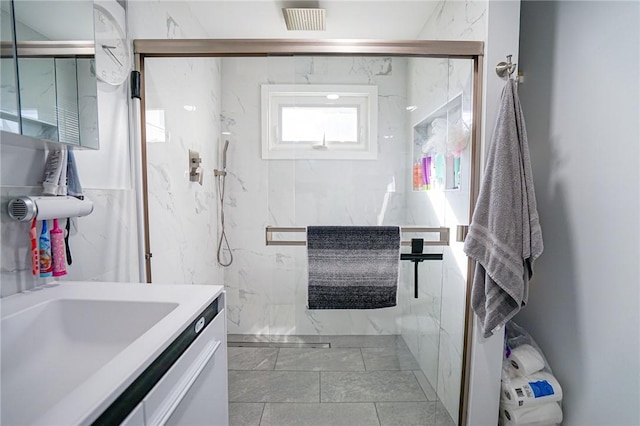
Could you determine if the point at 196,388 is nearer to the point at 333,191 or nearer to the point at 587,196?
the point at 333,191

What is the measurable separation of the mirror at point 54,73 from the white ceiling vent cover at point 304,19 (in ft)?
3.95

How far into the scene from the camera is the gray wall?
3.25 ft

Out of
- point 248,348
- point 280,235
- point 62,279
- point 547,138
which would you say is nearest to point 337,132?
point 280,235

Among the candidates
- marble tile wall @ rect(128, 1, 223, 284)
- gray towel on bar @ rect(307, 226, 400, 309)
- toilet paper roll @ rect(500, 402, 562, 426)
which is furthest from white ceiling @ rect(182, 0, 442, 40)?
toilet paper roll @ rect(500, 402, 562, 426)

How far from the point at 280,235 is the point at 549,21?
1.69m

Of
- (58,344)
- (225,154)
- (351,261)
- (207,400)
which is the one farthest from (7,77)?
(225,154)

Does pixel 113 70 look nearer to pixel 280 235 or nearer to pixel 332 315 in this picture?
pixel 280 235

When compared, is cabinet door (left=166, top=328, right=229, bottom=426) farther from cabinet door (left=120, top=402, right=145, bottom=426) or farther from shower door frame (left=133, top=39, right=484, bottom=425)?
shower door frame (left=133, top=39, right=484, bottom=425)

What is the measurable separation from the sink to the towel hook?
1639 mm

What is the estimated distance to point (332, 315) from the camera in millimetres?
1620

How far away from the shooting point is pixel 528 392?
1.26 m

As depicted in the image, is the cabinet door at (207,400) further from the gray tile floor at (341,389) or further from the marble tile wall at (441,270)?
the marble tile wall at (441,270)

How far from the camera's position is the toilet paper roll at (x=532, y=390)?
122cm

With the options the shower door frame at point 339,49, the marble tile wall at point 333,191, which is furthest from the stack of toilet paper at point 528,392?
the shower door frame at point 339,49
